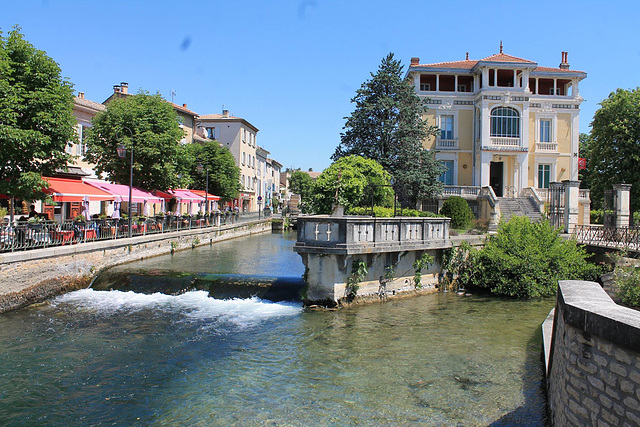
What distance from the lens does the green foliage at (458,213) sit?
27016mm

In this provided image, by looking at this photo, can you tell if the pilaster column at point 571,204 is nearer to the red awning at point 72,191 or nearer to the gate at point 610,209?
the gate at point 610,209

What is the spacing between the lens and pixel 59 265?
53.5ft

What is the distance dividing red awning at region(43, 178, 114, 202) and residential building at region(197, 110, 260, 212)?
32.3 m

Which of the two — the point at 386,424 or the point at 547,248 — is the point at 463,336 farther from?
the point at 547,248

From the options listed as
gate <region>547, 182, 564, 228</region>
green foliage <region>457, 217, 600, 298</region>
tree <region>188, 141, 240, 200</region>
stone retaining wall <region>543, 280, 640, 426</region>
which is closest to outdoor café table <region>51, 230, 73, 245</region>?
green foliage <region>457, 217, 600, 298</region>

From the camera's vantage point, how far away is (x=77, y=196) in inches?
768

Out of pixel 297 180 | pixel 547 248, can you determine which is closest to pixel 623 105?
pixel 547 248

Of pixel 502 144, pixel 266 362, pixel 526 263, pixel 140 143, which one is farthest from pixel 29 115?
pixel 502 144

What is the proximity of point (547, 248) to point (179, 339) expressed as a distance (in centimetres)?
1288

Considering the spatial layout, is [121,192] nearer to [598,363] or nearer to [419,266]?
[419,266]

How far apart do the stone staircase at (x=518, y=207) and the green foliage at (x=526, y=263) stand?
1293 cm

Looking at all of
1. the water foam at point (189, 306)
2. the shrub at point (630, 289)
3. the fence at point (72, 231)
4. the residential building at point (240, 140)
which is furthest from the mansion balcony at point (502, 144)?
the residential building at point (240, 140)

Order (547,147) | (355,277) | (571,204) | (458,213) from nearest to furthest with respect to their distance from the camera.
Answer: (355,277), (571,204), (458,213), (547,147)

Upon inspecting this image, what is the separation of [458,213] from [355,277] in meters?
14.5
